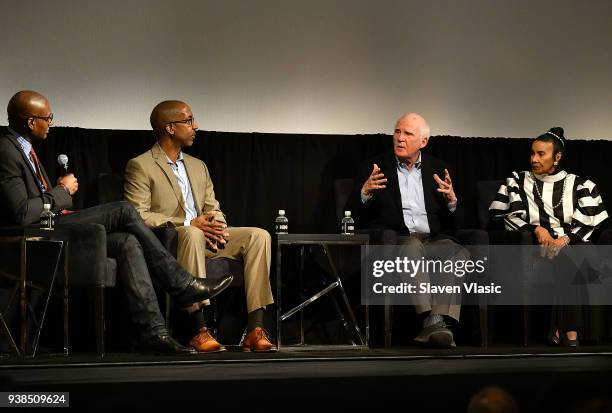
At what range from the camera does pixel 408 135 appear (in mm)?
5055

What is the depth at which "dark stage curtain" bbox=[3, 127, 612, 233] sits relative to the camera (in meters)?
5.13

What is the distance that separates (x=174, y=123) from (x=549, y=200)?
2.19m

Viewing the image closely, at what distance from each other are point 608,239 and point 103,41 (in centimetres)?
316

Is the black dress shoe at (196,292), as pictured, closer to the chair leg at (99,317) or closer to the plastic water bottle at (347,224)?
the chair leg at (99,317)

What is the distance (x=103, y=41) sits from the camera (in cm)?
527

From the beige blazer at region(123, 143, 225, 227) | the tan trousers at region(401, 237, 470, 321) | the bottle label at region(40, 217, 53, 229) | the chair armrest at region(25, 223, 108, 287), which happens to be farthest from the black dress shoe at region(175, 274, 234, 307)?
the tan trousers at region(401, 237, 470, 321)

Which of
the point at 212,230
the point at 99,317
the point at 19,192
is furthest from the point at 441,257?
the point at 19,192

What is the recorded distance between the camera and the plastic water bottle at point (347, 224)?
4.63 meters

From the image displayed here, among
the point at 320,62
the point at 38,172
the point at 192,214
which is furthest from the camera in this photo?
the point at 320,62

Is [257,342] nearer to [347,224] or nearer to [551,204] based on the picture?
[347,224]

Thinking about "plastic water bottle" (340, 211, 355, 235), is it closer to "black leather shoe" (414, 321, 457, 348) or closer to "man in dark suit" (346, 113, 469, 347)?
"man in dark suit" (346, 113, 469, 347)

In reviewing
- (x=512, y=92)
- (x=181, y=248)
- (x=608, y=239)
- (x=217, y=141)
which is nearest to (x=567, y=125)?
(x=512, y=92)

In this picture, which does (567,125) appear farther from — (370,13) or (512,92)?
(370,13)

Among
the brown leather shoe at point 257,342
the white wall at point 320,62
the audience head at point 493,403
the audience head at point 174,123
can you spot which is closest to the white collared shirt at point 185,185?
the audience head at point 174,123
